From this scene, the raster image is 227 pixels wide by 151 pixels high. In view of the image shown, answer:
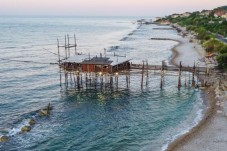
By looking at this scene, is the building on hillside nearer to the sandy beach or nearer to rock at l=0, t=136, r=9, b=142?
the sandy beach

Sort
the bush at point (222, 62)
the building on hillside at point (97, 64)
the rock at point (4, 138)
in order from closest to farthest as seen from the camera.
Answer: the rock at point (4, 138) < the building on hillside at point (97, 64) < the bush at point (222, 62)

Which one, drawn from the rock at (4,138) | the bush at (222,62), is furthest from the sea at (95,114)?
the bush at (222,62)

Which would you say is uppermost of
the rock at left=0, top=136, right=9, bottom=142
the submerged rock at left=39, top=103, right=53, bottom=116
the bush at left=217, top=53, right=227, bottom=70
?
the bush at left=217, top=53, right=227, bottom=70

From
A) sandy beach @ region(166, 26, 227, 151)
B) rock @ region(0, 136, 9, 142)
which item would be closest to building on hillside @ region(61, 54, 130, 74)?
sandy beach @ region(166, 26, 227, 151)

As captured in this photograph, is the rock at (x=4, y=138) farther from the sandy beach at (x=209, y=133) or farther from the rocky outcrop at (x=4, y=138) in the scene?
the sandy beach at (x=209, y=133)

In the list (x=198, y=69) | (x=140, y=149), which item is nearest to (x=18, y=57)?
(x=198, y=69)

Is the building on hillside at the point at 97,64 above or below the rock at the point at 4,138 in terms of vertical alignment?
above

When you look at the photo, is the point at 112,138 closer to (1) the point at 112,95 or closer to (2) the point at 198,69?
(1) the point at 112,95

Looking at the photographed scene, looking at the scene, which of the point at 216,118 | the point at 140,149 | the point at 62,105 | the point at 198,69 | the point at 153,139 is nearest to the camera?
the point at 140,149

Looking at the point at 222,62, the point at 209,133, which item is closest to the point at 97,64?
the point at 209,133

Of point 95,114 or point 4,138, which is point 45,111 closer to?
point 95,114

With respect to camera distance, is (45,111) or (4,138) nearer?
(4,138)
